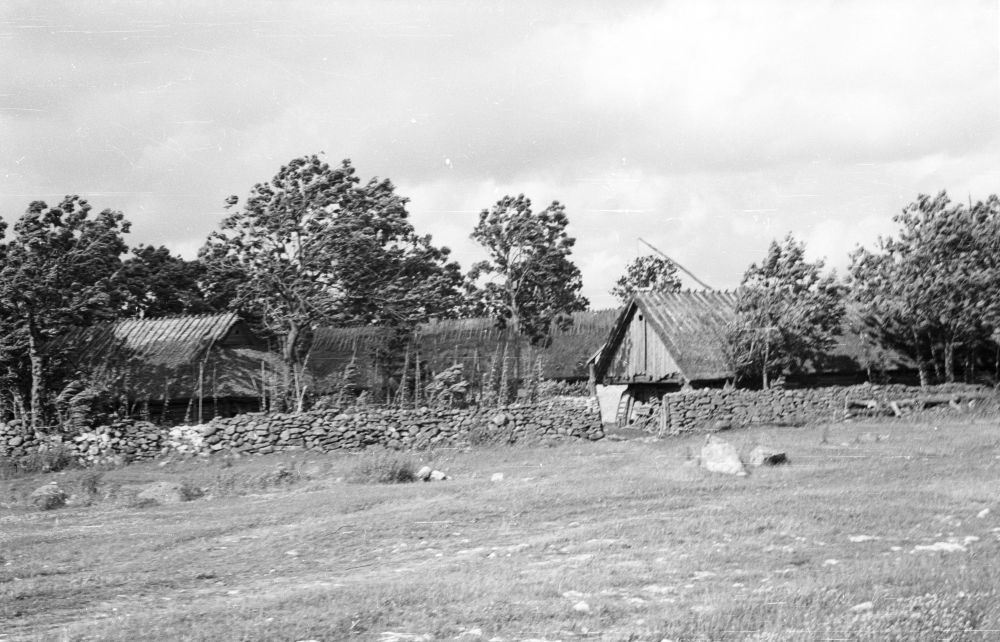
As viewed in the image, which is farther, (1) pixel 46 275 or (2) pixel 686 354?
(2) pixel 686 354

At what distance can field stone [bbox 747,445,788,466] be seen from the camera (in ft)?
62.8

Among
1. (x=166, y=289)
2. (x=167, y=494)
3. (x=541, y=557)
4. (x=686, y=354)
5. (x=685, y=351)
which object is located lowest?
(x=541, y=557)

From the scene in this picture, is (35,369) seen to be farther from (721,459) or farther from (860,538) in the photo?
(860,538)

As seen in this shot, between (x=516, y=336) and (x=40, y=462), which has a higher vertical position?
(x=516, y=336)

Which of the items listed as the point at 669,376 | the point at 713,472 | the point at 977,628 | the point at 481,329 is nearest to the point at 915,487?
the point at 713,472

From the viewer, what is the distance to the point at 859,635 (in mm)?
7336

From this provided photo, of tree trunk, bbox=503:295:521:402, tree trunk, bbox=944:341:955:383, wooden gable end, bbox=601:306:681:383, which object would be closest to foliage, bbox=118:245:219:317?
tree trunk, bbox=503:295:521:402

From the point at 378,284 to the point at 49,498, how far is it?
1721 cm

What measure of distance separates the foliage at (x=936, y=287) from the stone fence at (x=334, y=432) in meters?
13.3

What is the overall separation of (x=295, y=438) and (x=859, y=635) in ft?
71.6

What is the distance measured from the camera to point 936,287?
32.8 m

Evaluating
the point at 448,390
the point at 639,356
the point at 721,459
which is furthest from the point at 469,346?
the point at 721,459

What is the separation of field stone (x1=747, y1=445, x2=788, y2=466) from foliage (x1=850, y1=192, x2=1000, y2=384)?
16629mm

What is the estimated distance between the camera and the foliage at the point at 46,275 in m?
30.0
